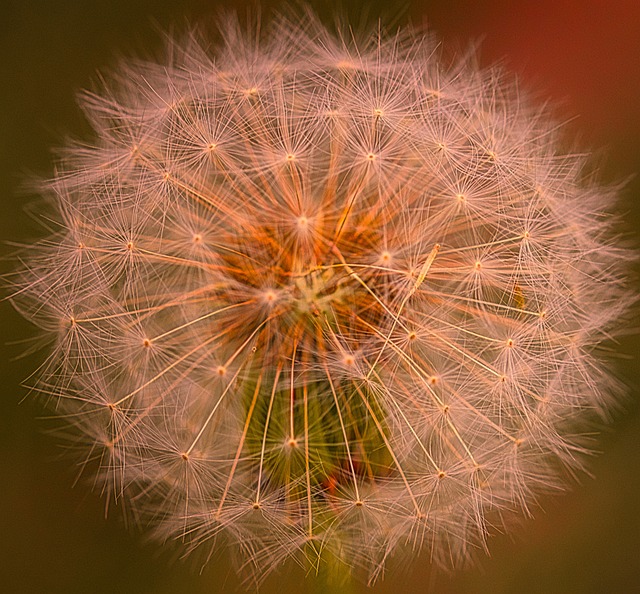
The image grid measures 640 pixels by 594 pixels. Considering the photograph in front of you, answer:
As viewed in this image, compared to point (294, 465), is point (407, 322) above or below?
above

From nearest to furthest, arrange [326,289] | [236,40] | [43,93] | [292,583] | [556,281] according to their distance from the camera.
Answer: [326,289]
[556,281]
[236,40]
[292,583]
[43,93]

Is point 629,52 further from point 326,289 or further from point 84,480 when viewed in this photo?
point 84,480

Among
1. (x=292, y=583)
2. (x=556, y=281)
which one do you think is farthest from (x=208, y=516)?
(x=556, y=281)

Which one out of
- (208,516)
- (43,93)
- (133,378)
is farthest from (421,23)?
(208,516)

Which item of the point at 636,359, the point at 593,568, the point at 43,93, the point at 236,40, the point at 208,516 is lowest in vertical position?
the point at 593,568

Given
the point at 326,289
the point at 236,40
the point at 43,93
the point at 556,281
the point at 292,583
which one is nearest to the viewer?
the point at 326,289

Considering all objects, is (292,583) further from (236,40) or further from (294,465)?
(236,40)

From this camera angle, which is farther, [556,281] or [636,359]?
[636,359]
